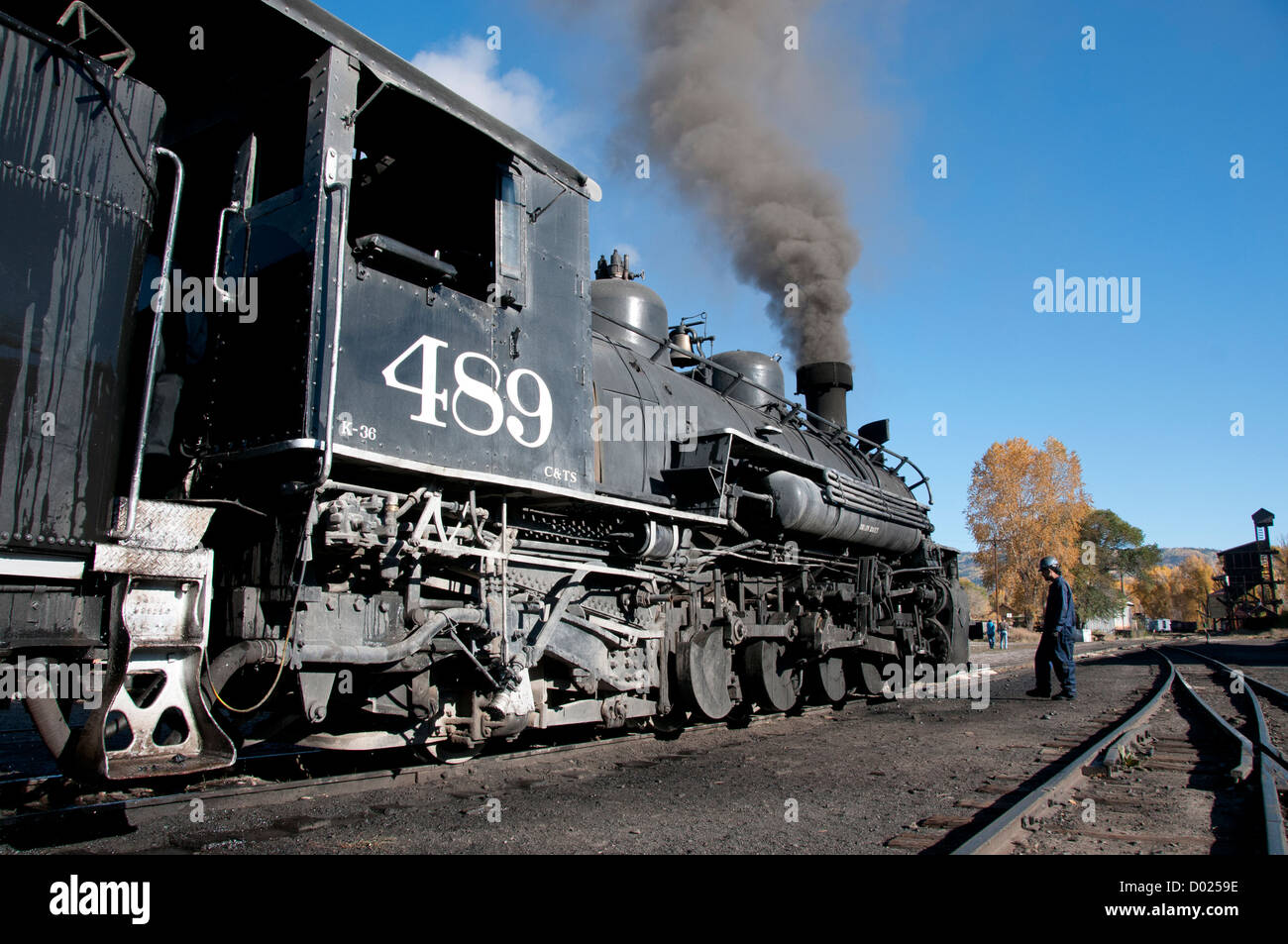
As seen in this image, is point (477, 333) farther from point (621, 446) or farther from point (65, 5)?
point (65, 5)

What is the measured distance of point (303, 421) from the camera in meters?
3.94

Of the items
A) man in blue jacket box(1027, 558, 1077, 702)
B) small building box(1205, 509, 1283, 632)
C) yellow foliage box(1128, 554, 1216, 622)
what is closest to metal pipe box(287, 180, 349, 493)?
man in blue jacket box(1027, 558, 1077, 702)

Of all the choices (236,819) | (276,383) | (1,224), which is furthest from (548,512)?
(1,224)

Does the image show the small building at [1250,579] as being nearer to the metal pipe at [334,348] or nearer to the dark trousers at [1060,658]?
the dark trousers at [1060,658]

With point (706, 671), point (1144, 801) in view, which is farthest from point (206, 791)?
point (1144, 801)

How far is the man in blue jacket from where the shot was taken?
424 inches

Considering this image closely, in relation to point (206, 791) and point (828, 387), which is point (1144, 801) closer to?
point (206, 791)

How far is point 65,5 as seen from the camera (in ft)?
13.0

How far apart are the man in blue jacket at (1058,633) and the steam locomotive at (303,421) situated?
566cm

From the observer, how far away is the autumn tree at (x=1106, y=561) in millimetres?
57938

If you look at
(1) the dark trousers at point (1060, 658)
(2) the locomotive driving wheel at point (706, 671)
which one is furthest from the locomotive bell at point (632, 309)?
(1) the dark trousers at point (1060, 658)

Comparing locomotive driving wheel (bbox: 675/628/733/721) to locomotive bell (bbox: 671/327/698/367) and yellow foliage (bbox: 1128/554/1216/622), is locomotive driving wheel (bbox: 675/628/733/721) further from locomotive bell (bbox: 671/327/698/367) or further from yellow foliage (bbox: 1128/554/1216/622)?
yellow foliage (bbox: 1128/554/1216/622)

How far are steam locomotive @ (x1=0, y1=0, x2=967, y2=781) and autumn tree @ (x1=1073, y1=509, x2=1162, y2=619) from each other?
51.9 metres
